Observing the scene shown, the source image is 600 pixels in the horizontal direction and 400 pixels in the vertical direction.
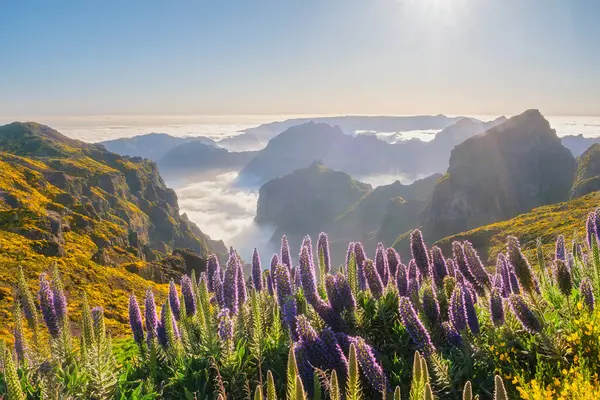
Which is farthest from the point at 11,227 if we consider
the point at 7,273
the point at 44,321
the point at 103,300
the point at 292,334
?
the point at 292,334

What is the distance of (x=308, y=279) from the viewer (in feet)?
24.0

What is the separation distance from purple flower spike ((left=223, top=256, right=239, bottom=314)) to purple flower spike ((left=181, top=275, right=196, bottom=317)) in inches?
27.4

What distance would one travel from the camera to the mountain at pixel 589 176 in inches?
5659

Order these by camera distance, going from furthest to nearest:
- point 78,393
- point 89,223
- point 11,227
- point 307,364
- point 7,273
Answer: point 89,223 < point 11,227 < point 7,273 < point 78,393 < point 307,364

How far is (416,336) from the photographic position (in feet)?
20.3

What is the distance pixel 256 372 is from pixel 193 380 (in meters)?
1.16

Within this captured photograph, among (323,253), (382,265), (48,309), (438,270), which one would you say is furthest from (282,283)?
(48,309)

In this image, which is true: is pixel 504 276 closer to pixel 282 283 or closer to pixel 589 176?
pixel 282 283

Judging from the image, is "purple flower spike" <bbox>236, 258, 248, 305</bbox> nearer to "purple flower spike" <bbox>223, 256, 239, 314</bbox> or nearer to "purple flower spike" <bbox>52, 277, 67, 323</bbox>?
"purple flower spike" <bbox>223, 256, 239, 314</bbox>

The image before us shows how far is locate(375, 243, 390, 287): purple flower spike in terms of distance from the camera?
29.6ft

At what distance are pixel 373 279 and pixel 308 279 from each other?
158cm

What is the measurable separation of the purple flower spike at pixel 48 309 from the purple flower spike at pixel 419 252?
278 inches

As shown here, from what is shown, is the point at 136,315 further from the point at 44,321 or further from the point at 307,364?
the point at 307,364

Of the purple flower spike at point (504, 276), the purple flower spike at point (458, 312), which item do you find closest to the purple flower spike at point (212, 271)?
the purple flower spike at point (458, 312)
